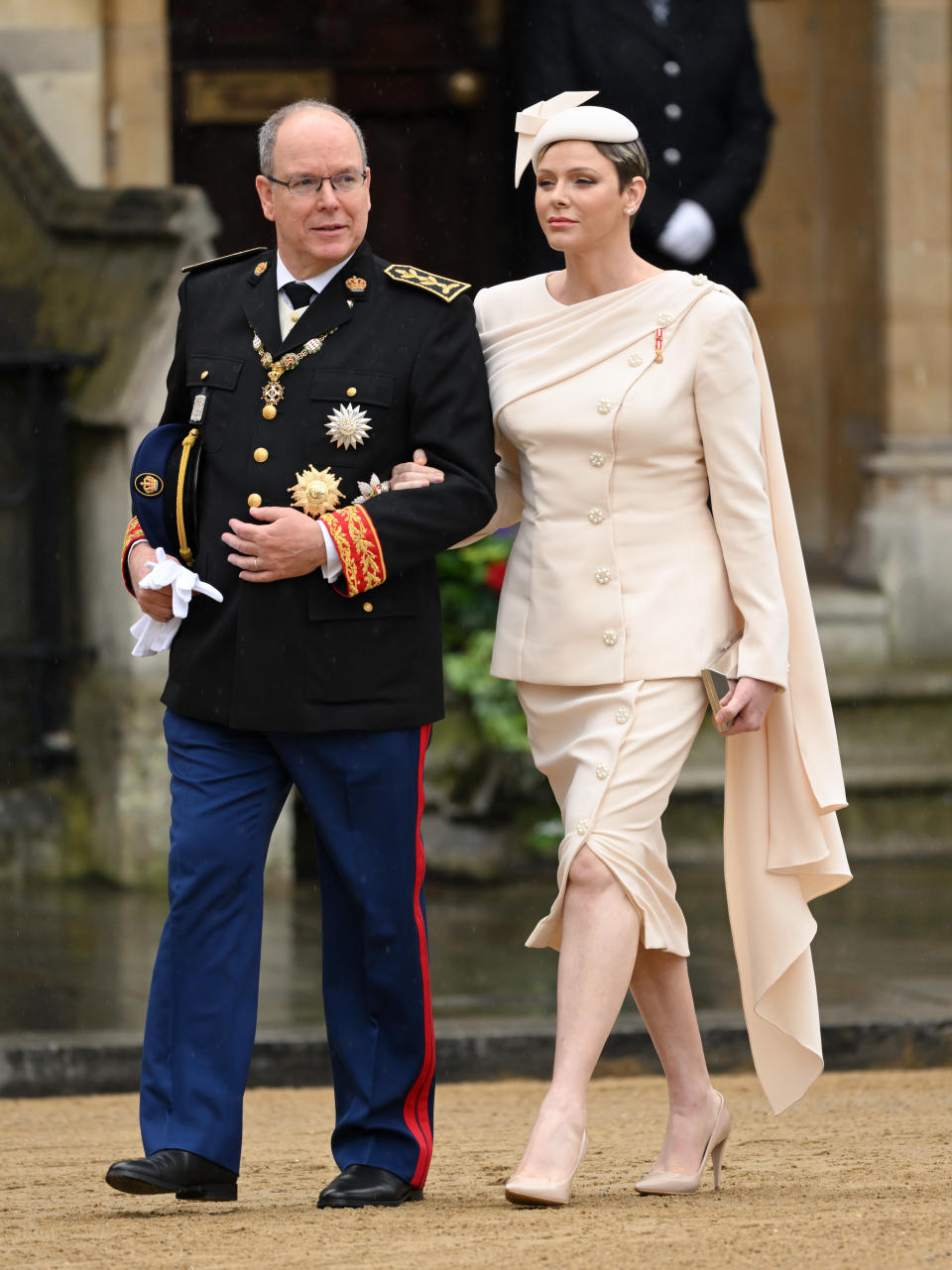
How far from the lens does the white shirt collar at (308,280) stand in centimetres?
451

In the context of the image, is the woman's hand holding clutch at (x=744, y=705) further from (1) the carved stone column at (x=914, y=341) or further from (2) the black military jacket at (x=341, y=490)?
(1) the carved stone column at (x=914, y=341)

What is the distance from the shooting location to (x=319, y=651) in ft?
14.4

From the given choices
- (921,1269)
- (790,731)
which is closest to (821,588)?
(790,731)

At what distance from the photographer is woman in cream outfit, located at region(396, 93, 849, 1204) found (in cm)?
440

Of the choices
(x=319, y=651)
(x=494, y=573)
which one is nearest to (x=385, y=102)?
(x=494, y=573)

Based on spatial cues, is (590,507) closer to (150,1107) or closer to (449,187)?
(150,1107)

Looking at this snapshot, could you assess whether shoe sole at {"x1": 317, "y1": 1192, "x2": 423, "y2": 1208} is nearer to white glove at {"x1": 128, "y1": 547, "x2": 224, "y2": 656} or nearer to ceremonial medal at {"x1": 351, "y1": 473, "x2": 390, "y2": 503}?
white glove at {"x1": 128, "y1": 547, "x2": 224, "y2": 656}

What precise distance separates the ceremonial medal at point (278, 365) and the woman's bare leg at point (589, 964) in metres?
0.97

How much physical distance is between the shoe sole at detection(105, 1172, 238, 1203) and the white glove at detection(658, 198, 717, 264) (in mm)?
4742

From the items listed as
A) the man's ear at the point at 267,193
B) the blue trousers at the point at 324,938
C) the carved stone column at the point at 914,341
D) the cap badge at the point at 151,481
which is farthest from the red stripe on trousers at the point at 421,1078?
the carved stone column at the point at 914,341

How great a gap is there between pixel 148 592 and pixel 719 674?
103 centimetres

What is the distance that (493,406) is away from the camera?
4566 mm

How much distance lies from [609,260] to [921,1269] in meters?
1.86

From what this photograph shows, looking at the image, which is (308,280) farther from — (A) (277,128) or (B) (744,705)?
(B) (744,705)
